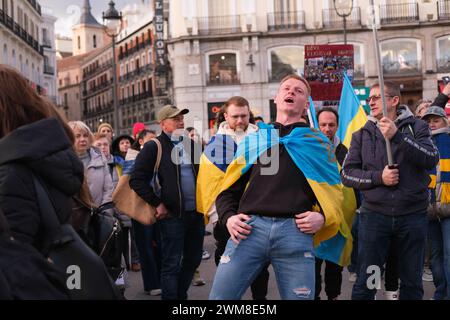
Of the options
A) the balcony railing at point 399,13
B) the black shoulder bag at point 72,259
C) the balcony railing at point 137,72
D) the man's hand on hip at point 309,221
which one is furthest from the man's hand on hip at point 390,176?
the balcony railing at point 137,72

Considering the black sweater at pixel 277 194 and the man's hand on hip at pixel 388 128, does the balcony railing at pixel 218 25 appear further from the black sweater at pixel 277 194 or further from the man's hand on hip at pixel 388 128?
the black sweater at pixel 277 194

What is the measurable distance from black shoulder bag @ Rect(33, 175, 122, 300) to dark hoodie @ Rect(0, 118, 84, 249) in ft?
0.12

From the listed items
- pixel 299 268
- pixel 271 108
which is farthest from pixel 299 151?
pixel 271 108

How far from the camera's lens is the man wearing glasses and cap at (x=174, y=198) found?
216 inches

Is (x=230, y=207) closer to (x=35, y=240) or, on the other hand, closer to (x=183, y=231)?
(x=35, y=240)

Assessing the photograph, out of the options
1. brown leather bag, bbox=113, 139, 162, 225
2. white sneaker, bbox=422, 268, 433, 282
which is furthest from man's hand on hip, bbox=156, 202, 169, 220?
white sneaker, bbox=422, 268, 433, 282

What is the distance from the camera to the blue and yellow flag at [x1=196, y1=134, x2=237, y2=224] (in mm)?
4723

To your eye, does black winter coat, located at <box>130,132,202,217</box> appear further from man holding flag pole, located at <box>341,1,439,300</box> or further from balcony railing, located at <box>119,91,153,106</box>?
balcony railing, located at <box>119,91,153,106</box>

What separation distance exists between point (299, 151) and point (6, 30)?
117 ft

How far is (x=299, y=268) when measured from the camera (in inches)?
134

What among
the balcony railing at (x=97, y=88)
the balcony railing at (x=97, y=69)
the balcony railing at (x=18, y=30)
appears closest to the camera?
the balcony railing at (x=18, y=30)

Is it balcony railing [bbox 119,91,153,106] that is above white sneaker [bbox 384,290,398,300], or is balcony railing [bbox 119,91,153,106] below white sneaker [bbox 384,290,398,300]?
above

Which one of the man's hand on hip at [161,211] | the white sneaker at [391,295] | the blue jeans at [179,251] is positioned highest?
the man's hand on hip at [161,211]

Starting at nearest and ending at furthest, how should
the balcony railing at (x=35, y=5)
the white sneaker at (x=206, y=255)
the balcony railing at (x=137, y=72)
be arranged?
1. the white sneaker at (x=206, y=255)
2. the balcony railing at (x=35, y=5)
3. the balcony railing at (x=137, y=72)
